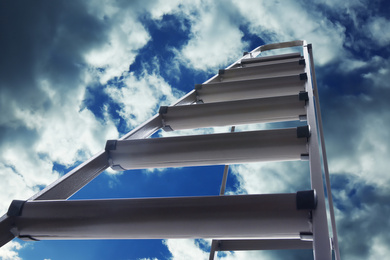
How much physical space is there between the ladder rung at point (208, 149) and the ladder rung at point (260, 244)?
20.6 inches

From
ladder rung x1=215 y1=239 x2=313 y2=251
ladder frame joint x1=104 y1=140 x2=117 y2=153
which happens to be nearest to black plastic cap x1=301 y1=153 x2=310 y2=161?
ladder rung x1=215 y1=239 x2=313 y2=251

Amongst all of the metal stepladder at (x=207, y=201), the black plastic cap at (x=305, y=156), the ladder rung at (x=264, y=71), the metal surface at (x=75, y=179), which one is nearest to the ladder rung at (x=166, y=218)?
the metal stepladder at (x=207, y=201)

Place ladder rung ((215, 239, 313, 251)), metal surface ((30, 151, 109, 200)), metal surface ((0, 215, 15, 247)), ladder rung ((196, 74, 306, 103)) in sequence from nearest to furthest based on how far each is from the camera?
1. metal surface ((0, 215, 15, 247))
2. metal surface ((30, 151, 109, 200))
3. ladder rung ((215, 239, 313, 251))
4. ladder rung ((196, 74, 306, 103))

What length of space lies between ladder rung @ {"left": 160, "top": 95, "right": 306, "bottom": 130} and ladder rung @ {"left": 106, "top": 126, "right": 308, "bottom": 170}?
0.41 metres

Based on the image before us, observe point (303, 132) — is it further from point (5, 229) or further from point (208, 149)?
point (5, 229)

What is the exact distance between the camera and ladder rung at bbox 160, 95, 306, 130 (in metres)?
1.83

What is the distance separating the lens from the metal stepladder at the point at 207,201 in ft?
3.49

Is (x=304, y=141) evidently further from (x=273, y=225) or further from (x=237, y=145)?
(x=273, y=225)

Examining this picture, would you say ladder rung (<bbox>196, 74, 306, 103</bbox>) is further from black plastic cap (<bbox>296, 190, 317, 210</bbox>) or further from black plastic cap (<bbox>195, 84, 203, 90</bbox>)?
black plastic cap (<bbox>296, 190, 317, 210</bbox>)

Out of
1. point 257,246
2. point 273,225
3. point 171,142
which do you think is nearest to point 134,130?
point 171,142

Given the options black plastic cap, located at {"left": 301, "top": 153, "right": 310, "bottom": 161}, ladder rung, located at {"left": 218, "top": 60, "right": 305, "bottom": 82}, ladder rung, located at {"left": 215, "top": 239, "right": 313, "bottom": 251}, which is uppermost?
ladder rung, located at {"left": 218, "top": 60, "right": 305, "bottom": 82}

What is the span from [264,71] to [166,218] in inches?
78.5

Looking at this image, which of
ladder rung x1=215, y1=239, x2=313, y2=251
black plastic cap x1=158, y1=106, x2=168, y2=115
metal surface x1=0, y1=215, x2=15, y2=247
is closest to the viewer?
metal surface x1=0, y1=215, x2=15, y2=247

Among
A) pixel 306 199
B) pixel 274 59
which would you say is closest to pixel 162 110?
pixel 306 199
